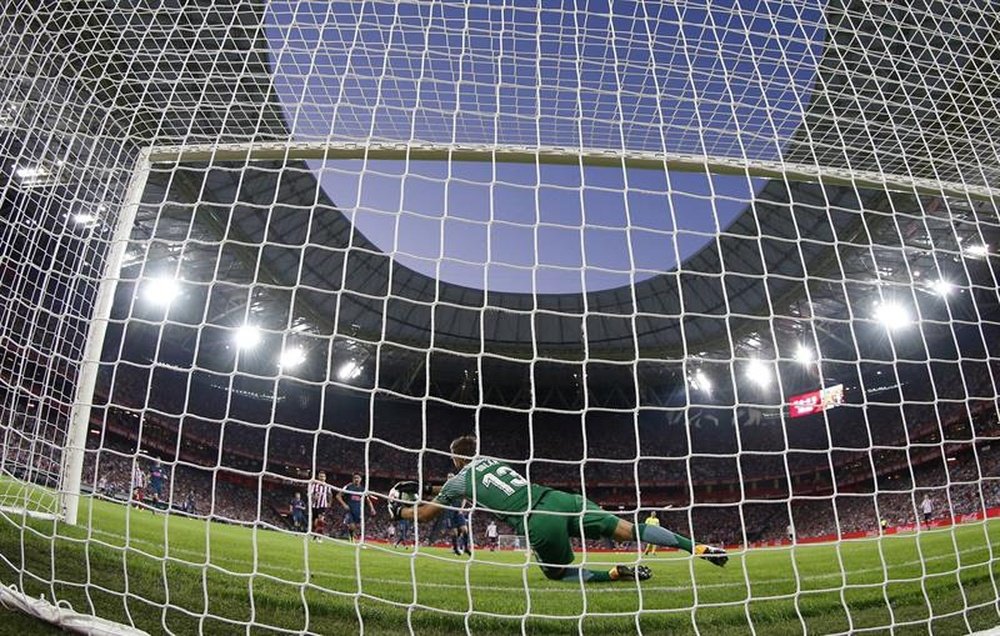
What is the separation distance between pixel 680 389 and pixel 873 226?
905 centimetres

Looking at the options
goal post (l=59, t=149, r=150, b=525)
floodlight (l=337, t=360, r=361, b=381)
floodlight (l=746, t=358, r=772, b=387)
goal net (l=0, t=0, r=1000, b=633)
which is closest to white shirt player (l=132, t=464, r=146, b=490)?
goal net (l=0, t=0, r=1000, b=633)

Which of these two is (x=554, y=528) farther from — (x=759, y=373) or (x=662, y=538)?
(x=759, y=373)

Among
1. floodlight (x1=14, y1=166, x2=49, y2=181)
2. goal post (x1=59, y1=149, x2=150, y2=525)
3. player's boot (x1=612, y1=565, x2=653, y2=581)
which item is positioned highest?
floodlight (x1=14, y1=166, x2=49, y2=181)

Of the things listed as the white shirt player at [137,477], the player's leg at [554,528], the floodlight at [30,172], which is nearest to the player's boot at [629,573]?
the player's leg at [554,528]

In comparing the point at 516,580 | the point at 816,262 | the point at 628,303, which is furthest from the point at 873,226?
the point at 516,580

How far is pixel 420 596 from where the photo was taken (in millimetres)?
3467

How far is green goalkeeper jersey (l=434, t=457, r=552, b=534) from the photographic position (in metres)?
3.27

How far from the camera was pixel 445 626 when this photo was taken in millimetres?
2756

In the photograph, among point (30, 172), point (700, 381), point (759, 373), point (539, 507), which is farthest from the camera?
point (700, 381)

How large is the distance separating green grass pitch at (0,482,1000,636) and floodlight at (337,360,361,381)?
14.8 metres

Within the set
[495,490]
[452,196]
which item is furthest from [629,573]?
[452,196]

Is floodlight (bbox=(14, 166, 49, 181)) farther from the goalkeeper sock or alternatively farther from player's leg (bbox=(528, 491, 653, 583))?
the goalkeeper sock

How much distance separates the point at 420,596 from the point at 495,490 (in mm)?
728

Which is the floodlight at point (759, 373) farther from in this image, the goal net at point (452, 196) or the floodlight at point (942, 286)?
the floodlight at point (942, 286)
